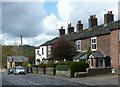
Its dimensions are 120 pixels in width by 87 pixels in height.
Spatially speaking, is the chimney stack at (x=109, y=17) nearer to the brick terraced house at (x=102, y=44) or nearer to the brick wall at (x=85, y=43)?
the brick terraced house at (x=102, y=44)

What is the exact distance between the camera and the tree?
5507cm

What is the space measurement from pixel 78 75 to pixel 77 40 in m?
18.0

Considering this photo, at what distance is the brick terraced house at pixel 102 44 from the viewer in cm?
4056

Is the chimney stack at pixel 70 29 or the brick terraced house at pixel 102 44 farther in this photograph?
the chimney stack at pixel 70 29

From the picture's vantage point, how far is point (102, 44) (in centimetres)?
4656

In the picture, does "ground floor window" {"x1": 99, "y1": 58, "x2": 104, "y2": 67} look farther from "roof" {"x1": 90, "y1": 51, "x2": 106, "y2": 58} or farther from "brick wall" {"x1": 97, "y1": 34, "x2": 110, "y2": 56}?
"brick wall" {"x1": 97, "y1": 34, "x2": 110, "y2": 56}

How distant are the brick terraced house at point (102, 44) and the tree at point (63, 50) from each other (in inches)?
43.8

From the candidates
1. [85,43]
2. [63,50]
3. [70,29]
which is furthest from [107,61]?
[70,29]

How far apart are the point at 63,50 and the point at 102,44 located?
1041 centimetres

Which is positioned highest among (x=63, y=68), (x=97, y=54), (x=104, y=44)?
(x=104, y=44)

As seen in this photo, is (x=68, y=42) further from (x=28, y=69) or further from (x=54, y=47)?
(x=28, y=69)

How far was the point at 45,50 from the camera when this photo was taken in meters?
72.6

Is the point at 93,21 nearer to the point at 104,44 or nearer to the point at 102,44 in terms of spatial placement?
the point at 102,44

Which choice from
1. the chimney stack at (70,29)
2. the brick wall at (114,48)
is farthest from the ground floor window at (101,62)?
the chimney stack at (70,29)
